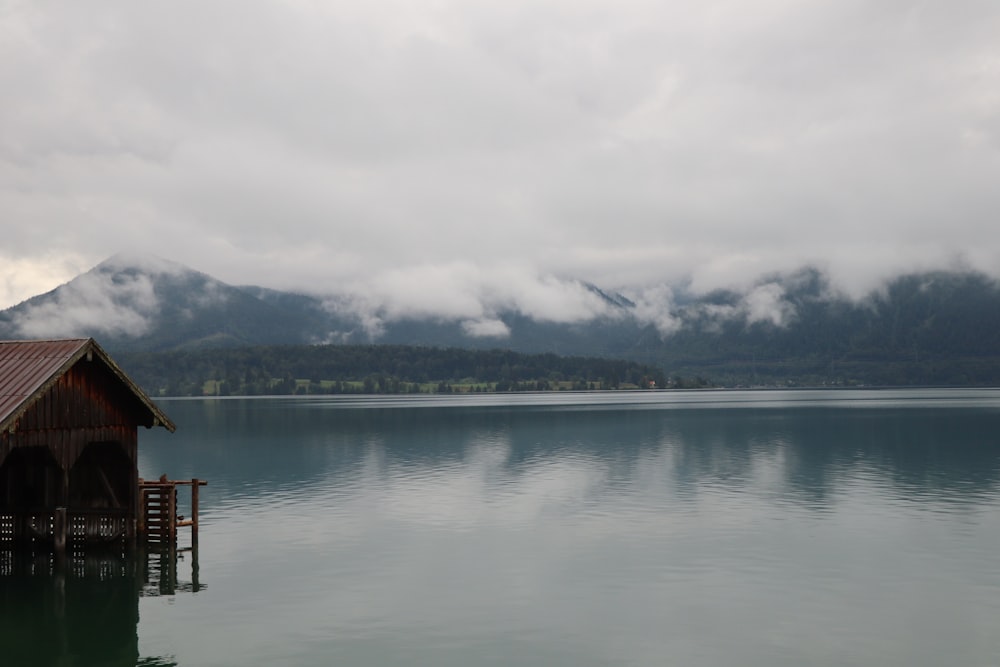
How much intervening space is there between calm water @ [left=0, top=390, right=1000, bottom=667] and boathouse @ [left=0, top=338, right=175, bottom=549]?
346cm

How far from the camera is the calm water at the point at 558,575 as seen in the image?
32625 mm

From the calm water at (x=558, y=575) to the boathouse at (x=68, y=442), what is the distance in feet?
11.4

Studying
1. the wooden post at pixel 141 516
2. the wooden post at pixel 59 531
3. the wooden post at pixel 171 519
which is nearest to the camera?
the wooden post at pixel 59 531

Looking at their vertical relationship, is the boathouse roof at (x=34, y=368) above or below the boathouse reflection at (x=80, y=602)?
above

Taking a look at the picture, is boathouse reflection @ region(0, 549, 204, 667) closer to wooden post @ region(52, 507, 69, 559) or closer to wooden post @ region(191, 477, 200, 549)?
wooden post @ region(52, 507, 69, 559)

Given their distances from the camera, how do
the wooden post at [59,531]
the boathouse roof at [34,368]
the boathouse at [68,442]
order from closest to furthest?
the boathouse roof at [34,368] → the boathouse at [68,442] → the wooden post at [59,531]

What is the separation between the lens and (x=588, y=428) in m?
162

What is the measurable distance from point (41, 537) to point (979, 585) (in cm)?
4652

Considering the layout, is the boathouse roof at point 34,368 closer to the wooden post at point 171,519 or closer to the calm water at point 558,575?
the wooden post at point 171,519

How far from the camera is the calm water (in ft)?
107

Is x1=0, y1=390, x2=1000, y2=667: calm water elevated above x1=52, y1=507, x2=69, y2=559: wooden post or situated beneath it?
situated beneath

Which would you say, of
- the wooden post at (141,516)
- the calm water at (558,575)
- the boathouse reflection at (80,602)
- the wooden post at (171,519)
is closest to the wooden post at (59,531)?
the boathouse reflection at (80,602)

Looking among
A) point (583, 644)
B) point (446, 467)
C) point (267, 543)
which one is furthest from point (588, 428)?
point (583, 644)

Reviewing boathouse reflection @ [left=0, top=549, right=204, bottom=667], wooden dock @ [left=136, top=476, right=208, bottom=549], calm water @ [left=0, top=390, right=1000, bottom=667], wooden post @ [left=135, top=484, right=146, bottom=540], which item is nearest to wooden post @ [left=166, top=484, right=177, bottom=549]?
wooden dock @ [left=136, top=476, right=208, bottom=549]
